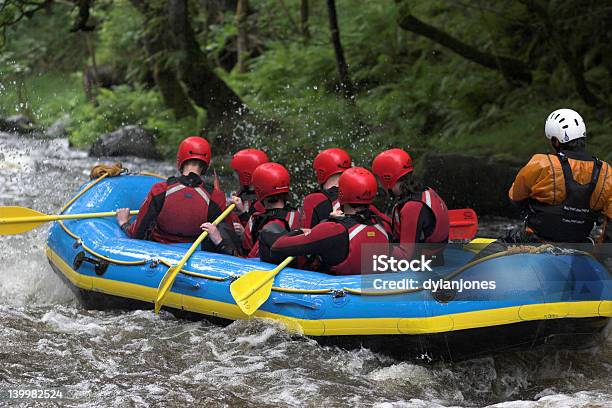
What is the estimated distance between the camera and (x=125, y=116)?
19656 millimetres

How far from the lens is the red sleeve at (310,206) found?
6840 millimetres

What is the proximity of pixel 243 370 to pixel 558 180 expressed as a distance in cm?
244

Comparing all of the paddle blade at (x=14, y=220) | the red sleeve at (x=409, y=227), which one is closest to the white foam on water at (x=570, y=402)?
the red sleeve at (x=409, y=227)

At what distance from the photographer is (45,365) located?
602 cm

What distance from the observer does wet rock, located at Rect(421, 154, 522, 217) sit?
1139cm

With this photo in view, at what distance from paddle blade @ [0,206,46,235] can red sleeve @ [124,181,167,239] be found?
1.01m

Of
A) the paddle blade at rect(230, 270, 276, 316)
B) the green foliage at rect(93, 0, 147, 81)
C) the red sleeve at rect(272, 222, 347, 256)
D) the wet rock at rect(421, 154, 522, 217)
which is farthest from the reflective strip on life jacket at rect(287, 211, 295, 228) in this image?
the green foliage at rect(93, 0, 147, 81)

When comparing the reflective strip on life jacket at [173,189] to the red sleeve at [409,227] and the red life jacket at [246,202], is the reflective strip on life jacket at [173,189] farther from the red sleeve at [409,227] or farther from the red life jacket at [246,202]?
the red sleeve at [409,227]

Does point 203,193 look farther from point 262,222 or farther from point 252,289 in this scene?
point 252,289

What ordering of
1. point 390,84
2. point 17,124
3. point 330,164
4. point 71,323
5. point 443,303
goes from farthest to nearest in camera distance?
point 17,124 → point 390,84 → point 330,164 → point 71,323 → point 443,303

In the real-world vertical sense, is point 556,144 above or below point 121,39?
above

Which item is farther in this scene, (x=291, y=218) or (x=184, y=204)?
(x=184, y=204)

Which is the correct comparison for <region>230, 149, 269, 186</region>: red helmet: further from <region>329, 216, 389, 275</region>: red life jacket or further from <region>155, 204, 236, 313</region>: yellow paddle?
<region>329, 216, 389, 275</region>: red life jacket

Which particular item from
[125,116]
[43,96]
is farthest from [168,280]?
[43,96]
